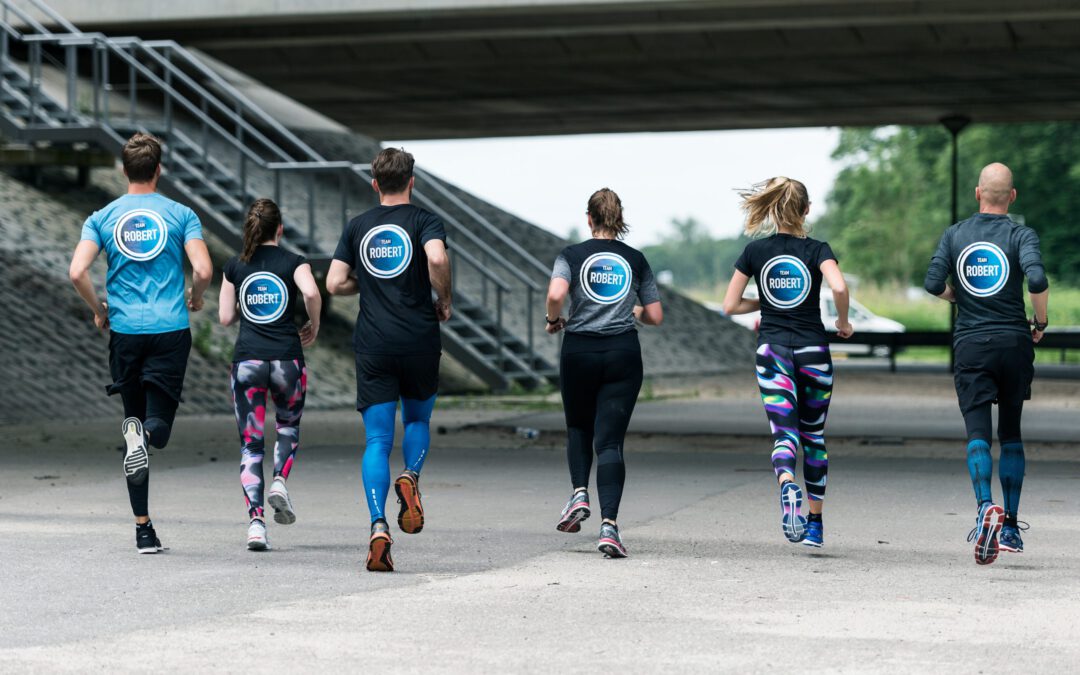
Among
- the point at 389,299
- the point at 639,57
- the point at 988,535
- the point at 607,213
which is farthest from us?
the point at 639,57

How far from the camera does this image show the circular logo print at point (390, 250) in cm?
781

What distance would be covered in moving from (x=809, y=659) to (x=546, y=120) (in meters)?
35.2

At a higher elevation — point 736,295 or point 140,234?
point 140,234

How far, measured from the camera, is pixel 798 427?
834 cm

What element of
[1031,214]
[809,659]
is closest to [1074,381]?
[809,659]

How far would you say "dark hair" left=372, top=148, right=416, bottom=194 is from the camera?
25.8 feet

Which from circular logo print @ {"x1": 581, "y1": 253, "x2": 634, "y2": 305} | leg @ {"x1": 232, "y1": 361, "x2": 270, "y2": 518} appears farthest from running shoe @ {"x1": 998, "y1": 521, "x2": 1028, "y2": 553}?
leg @ {"x1": 232, "y1": 361, "x2": 270, "y2": 518}

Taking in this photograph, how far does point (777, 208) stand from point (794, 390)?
88cm

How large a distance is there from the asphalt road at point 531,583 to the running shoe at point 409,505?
20 centimetres

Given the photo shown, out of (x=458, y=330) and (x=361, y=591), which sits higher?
(x=361, y=591)

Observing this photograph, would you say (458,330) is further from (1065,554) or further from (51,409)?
(1065,554)

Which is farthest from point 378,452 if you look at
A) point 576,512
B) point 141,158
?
point 141,158

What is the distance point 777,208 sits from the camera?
8367 millimetres

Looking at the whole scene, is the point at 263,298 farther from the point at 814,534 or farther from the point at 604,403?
the point at 814,534
